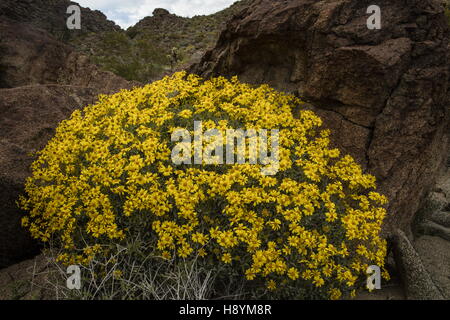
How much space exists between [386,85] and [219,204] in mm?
2467

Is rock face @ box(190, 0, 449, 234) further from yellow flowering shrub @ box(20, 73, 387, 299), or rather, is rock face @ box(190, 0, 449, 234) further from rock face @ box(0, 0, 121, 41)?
rock face @ box(0, 0, 121, 41)

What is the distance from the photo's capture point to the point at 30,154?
485 centimetres

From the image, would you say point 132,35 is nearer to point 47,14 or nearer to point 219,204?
point 47,14

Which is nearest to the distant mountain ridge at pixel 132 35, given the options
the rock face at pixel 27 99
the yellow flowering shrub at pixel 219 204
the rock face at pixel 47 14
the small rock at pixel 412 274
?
the rock face at pixel 47 14

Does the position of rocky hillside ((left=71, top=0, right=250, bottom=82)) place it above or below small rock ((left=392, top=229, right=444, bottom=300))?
above

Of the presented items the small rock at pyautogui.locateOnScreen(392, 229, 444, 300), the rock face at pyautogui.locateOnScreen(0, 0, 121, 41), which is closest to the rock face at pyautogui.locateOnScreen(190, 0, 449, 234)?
the small rock at pyautogui.locateOnScreen(392, 229, 444, 300)

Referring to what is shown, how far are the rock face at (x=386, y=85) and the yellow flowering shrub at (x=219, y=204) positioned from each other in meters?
0.36

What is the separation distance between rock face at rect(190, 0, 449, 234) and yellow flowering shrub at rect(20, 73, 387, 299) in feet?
1.17

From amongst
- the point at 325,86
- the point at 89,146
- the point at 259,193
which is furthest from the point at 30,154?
the point at 325,86

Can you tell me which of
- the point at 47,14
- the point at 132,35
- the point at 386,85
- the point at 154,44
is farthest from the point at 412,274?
the point at 132,35

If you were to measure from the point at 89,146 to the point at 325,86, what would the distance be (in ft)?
9.92

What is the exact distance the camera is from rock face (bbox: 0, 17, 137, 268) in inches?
177

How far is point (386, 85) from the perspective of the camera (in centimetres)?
446

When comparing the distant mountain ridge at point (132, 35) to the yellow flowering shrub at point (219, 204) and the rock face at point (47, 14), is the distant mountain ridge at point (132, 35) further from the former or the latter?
the yellow flowering shrub at point (219, 204)
